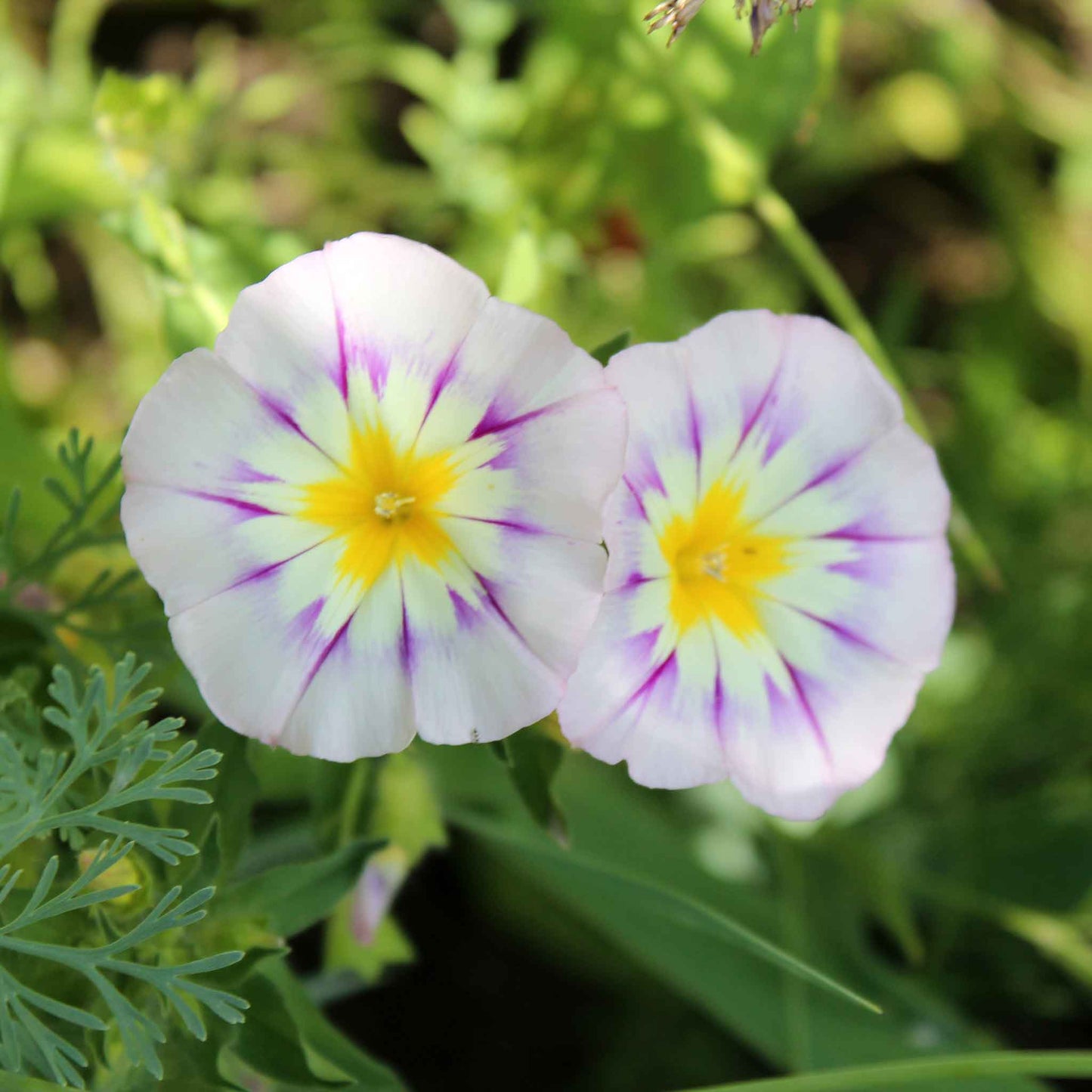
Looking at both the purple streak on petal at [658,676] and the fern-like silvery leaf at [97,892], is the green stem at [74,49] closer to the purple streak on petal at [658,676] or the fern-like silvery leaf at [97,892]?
the fern-like silvery leaf at [97,892]

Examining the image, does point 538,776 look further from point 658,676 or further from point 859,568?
point 859,568

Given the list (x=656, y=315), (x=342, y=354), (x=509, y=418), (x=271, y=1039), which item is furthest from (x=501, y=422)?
(x=656, y=315)

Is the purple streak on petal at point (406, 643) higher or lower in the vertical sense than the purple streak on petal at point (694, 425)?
lower

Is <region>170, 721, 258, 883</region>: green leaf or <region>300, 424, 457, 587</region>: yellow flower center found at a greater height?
<region>300, 424, 457, 587</region>: yellow flower center

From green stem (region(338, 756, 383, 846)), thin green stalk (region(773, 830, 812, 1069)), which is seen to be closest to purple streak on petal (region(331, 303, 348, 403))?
green stem (region(338, 756, 383, 846))

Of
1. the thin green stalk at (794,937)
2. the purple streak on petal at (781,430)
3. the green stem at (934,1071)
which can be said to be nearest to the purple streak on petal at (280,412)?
the purple streak on petal at (781,430)

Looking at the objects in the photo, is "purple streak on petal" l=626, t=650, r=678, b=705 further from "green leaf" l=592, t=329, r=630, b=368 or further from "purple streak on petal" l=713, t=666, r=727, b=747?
"green leaf" l=592, t=329, r=630, b=368
